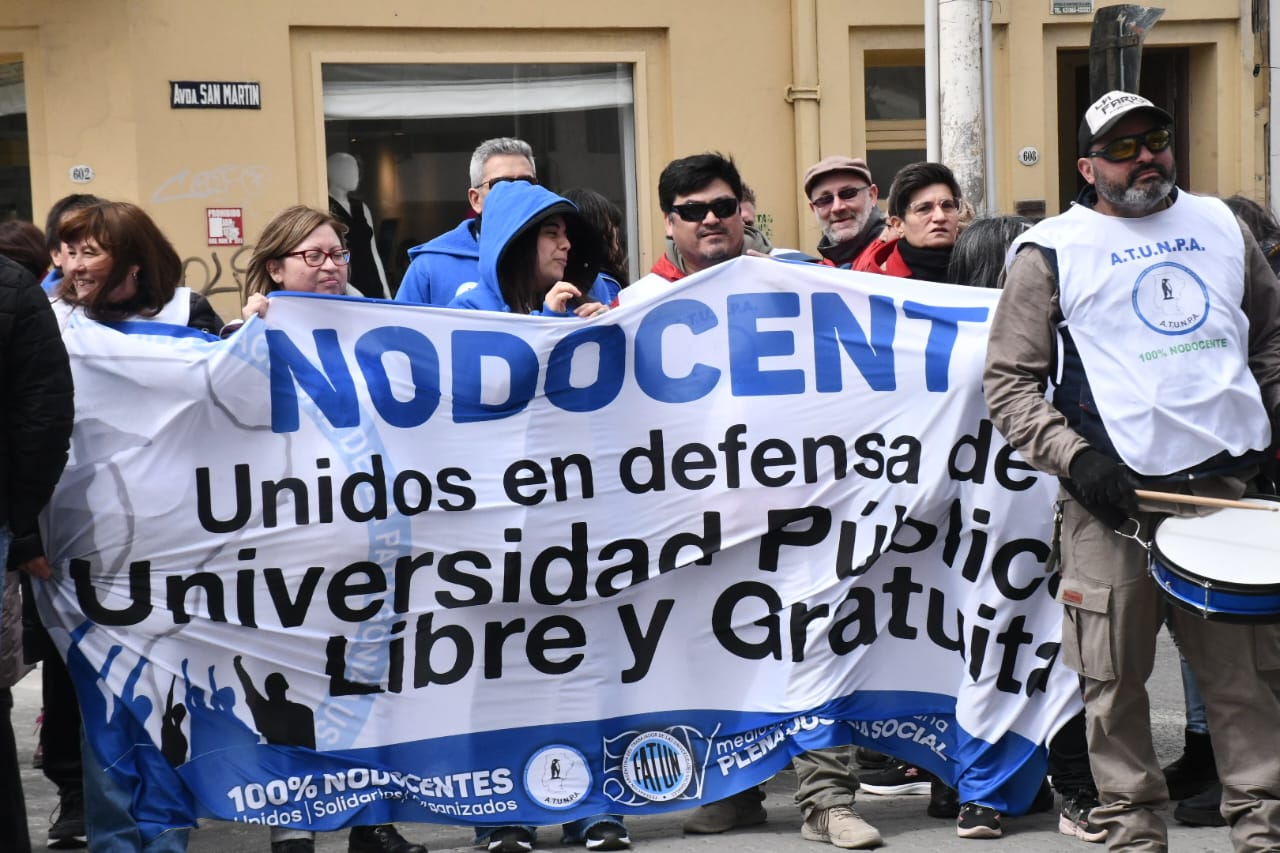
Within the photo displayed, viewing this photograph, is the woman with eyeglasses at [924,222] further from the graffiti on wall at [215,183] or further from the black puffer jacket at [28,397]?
the graffiti on wall at [215,183]

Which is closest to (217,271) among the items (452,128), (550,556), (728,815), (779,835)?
(452,128)

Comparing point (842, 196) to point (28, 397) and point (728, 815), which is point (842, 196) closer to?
point (728, 815)

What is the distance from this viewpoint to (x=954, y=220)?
620 centimetres

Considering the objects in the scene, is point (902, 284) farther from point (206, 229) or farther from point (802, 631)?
point (206, 229)

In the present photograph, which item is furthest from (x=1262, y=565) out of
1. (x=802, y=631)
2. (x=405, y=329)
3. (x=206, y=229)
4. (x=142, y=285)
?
(x=206, y=229)

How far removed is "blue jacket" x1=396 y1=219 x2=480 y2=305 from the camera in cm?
621

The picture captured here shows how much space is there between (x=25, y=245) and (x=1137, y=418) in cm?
405

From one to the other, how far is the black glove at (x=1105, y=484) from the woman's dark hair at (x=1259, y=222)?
1.45 metres

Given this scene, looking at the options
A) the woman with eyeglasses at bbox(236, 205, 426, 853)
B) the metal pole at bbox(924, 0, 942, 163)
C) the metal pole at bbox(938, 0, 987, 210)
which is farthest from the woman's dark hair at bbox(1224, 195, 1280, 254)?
the metal pole at bbox(924, 0, 942, 163)

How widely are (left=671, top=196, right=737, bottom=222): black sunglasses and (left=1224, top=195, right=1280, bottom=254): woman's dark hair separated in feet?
5.21

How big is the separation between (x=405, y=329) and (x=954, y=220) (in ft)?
6.77

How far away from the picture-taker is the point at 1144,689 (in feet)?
15.4

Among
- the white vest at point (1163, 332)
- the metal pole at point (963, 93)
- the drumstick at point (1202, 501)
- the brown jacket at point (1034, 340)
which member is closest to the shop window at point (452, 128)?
the metal pole at point (963, 93)

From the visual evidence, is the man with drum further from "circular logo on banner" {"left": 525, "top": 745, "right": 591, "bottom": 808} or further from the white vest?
"circular logo on banner" {"left": 525, "top": 745, "right": 591, "bottom": 808}
